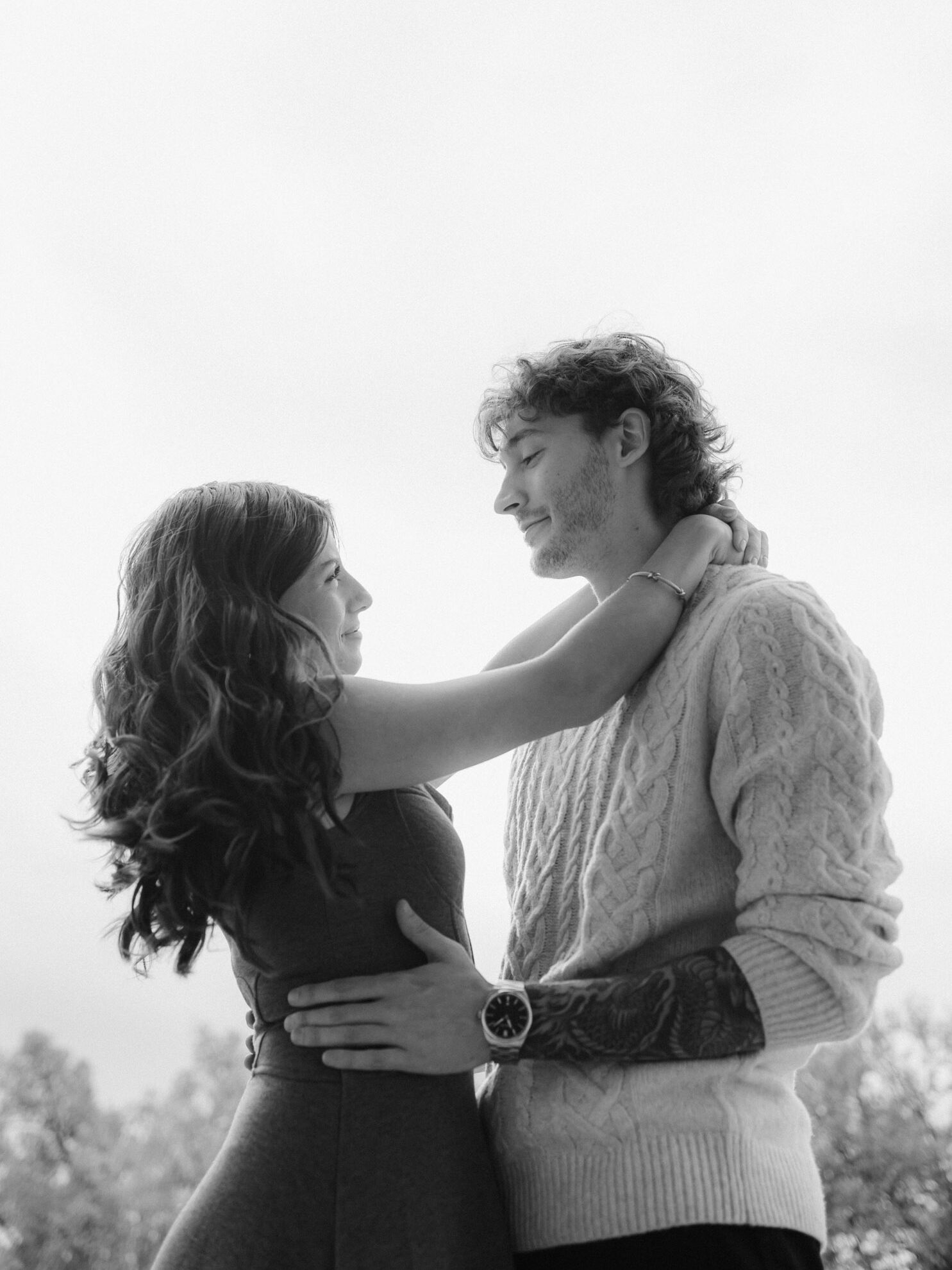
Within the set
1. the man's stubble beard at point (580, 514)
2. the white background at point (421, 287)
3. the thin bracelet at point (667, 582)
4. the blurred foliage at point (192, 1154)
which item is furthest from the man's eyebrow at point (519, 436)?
the blurred foliage at point (192, 1154)

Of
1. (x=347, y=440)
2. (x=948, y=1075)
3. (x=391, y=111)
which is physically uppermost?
(x=391, y=111)

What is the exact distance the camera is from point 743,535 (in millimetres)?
1776

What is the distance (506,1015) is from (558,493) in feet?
2.72

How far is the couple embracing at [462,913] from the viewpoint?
1.29 m

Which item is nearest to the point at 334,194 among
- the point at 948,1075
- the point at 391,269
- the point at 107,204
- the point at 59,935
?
the point at 391,269

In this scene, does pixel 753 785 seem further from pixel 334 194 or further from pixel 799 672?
pixel 334 194

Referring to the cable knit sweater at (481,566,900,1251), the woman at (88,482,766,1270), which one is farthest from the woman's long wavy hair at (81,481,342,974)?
the cable knit sweater at (481,566,900,1251)

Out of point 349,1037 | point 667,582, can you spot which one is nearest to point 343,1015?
point 349,1037

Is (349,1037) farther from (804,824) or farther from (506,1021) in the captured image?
(804,824)

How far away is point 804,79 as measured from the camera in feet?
18.0

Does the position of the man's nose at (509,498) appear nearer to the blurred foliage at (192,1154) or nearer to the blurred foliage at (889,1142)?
the blurred foliage at (889,1142)

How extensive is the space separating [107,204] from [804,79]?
140 inches

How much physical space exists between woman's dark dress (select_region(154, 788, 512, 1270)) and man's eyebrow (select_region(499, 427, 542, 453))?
704 mm

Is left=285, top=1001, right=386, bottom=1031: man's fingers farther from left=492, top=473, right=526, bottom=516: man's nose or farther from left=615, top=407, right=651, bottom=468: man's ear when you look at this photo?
left=615, top=407, right=651, bottom=468: man's ear
